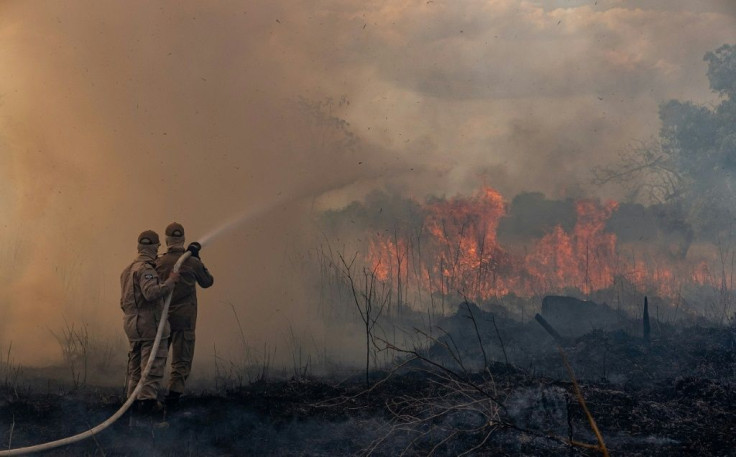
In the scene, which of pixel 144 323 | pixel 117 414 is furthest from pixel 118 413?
pixel 144 323

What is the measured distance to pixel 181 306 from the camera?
9414mm

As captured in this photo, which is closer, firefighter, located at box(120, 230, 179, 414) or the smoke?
firefighter, located at box(120, 230, 179, 414)

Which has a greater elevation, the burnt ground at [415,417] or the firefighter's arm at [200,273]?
the firefighter's arm at [200,273]

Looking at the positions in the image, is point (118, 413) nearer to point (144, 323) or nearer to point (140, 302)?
point (144, 323)

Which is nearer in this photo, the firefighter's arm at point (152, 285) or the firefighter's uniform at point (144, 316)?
the firefighter's arm at point (152, 285)

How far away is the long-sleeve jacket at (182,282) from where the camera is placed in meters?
9.32

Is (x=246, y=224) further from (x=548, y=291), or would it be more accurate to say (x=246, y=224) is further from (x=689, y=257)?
(x=689, y=257)

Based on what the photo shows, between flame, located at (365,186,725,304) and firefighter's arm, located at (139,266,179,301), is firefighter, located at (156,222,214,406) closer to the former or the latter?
firefighter's arm, located at (139,266,179,301)

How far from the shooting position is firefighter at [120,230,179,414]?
27.7 feet

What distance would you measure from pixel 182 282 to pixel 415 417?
12.4 feet

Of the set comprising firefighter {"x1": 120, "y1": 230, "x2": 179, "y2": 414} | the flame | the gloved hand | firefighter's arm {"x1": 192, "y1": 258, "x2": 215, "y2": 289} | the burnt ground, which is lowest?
the burnt ground

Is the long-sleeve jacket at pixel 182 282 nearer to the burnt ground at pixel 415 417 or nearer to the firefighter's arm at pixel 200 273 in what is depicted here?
the firefighter's arm at pixel 200 273

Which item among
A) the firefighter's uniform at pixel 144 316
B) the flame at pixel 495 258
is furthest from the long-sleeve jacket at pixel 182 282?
the flame at pixel 495 258

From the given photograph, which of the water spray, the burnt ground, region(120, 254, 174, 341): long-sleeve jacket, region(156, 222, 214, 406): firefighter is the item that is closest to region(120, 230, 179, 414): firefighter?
region(120, 254, 174, 341): long-sleeve jacket
